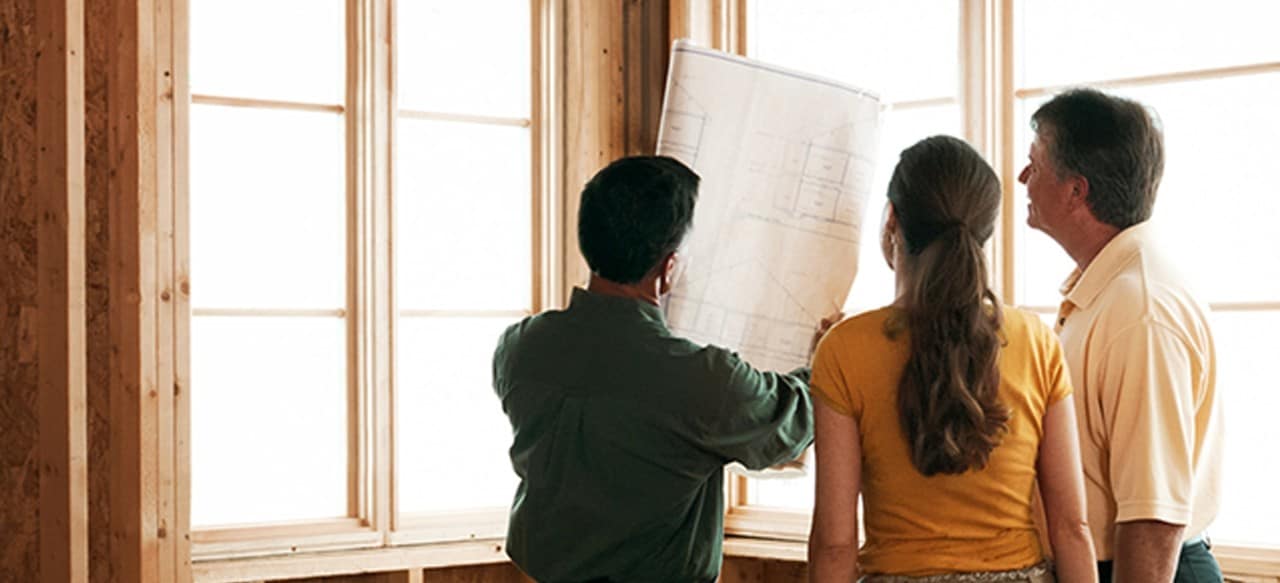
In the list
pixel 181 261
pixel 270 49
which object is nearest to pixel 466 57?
pixel 270 49

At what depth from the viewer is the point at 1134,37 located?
9.50 ft

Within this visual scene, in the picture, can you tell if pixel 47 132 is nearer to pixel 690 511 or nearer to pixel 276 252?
pixel 276 252

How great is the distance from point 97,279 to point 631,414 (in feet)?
5.03

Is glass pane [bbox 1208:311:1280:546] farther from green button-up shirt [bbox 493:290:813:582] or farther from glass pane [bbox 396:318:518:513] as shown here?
glass pane [bbox 396:318:518:513]

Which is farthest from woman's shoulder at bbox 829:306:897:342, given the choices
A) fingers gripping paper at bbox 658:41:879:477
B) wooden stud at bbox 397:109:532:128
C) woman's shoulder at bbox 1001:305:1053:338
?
wooden stud at bbox 397:109:532:128

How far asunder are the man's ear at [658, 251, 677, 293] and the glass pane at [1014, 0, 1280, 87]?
134cm

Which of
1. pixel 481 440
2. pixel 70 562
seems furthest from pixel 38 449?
pixel 481 440

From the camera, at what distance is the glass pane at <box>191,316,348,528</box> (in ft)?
10.2

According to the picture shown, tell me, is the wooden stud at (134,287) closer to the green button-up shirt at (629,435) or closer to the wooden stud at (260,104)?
the wooden stud at (260,104)

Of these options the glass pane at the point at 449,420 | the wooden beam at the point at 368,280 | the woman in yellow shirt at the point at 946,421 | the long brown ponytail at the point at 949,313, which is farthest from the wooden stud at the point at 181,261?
the long brown ponytail at the point at 949,313

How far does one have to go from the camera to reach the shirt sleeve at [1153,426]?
180cm

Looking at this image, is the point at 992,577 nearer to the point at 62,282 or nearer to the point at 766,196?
the point at 766,196

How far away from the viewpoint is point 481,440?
3422 millimetres

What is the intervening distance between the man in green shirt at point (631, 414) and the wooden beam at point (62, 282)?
121 centimetres
